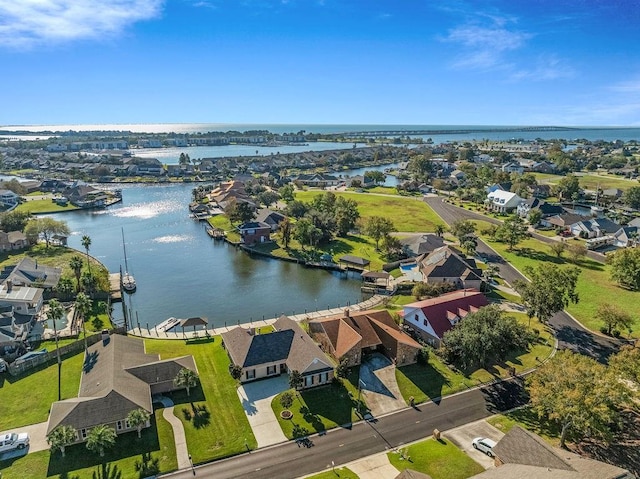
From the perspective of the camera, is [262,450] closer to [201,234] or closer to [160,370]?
[160,370]

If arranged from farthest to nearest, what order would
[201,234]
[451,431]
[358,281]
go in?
1. [201,234]
2. [358,281]
3. [451,431]

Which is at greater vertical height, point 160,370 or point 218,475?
point 160,370

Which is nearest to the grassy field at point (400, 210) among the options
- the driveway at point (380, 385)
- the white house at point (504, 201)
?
the white house at point (504, 201)

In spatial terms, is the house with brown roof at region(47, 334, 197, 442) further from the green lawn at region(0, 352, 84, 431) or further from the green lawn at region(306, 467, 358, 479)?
the green lawn at region(306, 467, 358, 479)

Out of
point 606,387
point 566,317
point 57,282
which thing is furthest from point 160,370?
point 566,317

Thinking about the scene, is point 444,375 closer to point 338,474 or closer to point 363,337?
point 363,337

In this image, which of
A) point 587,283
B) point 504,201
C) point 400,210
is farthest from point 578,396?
point 504,201
